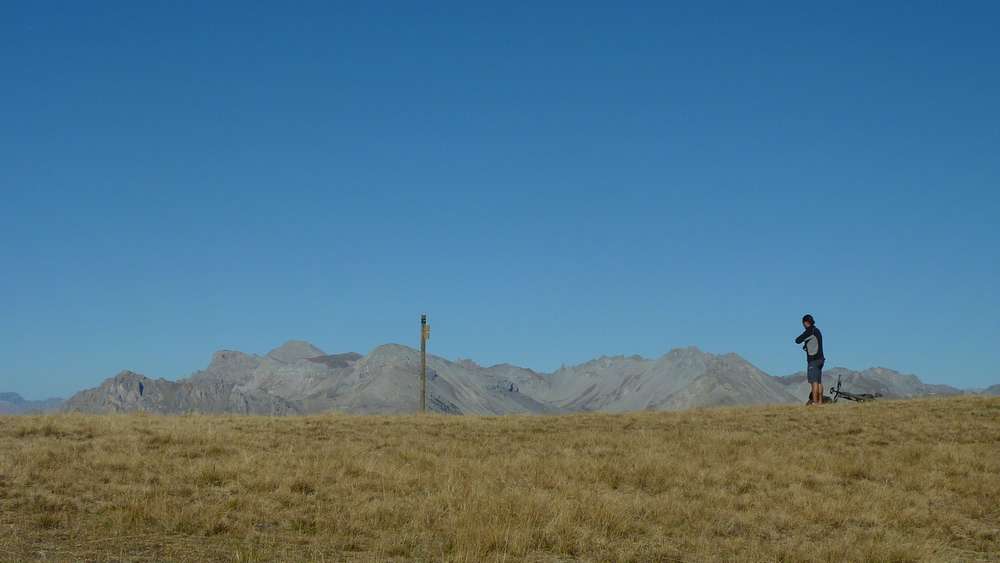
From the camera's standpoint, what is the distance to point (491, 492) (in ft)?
44.2

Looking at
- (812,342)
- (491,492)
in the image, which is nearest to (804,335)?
(812,342)

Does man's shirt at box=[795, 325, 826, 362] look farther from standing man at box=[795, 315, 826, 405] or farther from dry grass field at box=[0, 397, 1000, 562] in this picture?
dry grass field at box=[0, 397, 1000, 562]

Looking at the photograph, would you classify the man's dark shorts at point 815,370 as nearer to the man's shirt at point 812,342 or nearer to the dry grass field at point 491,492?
the man's shirt at point 812,342

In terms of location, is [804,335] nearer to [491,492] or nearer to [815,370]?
[815,370]

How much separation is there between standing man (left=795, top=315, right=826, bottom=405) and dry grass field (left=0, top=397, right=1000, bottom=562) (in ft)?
14.7

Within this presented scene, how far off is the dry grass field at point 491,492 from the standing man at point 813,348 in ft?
14.7

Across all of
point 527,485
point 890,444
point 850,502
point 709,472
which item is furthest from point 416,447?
point 890,444

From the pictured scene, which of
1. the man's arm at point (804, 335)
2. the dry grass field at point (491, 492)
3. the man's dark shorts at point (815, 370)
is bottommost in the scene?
the dry grass field at point (491, 492)

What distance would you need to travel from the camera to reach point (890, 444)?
63.9 ft

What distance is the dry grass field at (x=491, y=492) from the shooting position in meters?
10.7

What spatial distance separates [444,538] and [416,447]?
7.19m

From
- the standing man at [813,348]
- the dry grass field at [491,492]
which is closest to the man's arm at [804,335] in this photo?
the standing man at [813,348]

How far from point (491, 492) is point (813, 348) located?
16037 mm

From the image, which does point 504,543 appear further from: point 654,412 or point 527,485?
point 654,412
